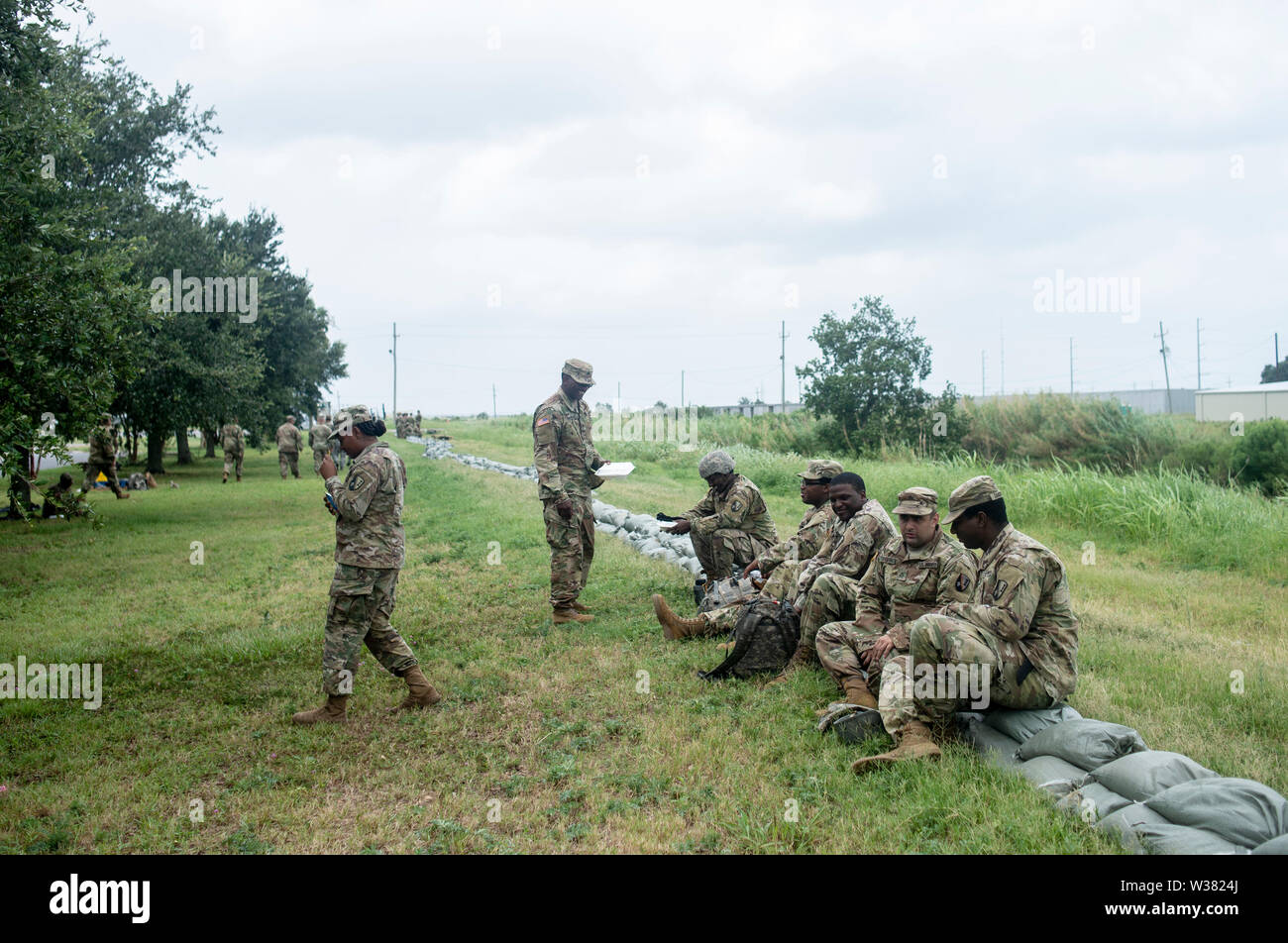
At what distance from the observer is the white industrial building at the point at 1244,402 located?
37.4 meters

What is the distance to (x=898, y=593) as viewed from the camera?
5.83m

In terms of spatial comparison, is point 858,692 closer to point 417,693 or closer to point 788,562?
point 788,562

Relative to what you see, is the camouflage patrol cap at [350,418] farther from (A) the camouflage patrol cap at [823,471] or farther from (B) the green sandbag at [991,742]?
(B) the green sandbag at [991,742]

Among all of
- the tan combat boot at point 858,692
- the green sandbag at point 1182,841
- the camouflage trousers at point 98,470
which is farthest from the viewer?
the camouflage trousers at point 98,470

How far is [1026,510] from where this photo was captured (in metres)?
13.8

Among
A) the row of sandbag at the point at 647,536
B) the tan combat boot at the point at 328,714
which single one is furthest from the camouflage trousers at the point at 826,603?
the tan combat boot at the point at 328,714

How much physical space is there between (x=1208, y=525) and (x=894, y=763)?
909 centimetres

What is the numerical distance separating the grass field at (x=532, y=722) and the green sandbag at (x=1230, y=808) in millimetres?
366

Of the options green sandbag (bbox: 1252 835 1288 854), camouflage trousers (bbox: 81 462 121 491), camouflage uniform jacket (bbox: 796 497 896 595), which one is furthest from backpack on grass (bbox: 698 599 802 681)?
camouflage trousers (bbox: 81 462 121 491)

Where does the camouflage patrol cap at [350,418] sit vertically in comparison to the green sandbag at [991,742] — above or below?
above

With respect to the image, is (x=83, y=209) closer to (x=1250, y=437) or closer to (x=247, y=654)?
(x=247, y=654)

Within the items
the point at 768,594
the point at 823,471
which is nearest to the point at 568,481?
the point at 768,594

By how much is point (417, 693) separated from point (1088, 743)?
13.7ft
